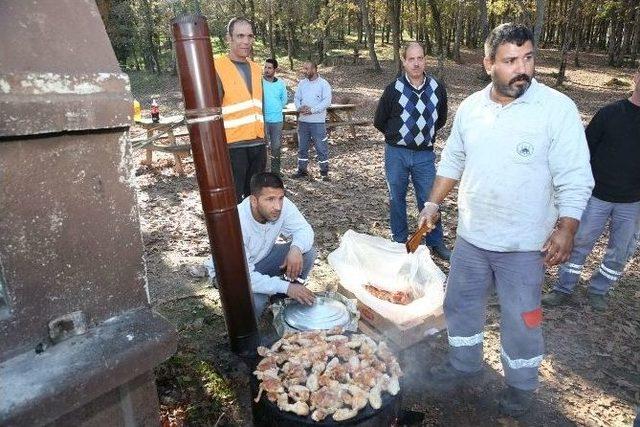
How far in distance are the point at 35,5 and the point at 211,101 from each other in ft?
3.45

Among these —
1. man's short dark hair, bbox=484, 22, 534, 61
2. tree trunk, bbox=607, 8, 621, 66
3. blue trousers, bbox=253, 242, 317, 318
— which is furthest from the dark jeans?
tree trunk, bbox=607, 8, 621, 66

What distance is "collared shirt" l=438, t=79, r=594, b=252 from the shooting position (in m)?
2.55

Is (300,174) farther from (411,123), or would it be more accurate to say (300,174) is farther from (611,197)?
(611,197)

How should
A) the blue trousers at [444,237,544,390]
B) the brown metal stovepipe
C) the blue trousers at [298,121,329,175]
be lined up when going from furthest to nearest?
the blue trousers at [298,121,329,175] < the blue trousers at [444,237,544,390] < the brown metal stovepipe

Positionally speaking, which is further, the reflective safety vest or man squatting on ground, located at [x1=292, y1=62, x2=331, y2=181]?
man squatting on ground, located at [x1=292, y1=62, x2=331, y2=181]

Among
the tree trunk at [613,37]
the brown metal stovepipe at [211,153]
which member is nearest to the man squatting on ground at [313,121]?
the brown metal stovepipe at [211,153]

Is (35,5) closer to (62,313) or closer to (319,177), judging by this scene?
(62,313)

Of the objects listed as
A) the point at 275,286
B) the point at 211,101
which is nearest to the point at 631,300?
the point at 275,286

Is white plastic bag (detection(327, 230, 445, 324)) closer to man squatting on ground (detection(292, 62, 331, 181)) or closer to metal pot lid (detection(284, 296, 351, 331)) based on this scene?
metal pot lid (detection(284, 296, 351, 331))

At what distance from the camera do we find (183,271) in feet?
17.0

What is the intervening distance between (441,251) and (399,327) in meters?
2.03

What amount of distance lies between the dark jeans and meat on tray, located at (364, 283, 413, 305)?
6.32ft

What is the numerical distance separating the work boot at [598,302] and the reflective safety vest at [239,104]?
12.6 feet

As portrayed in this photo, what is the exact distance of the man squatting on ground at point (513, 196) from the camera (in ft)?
8.40
